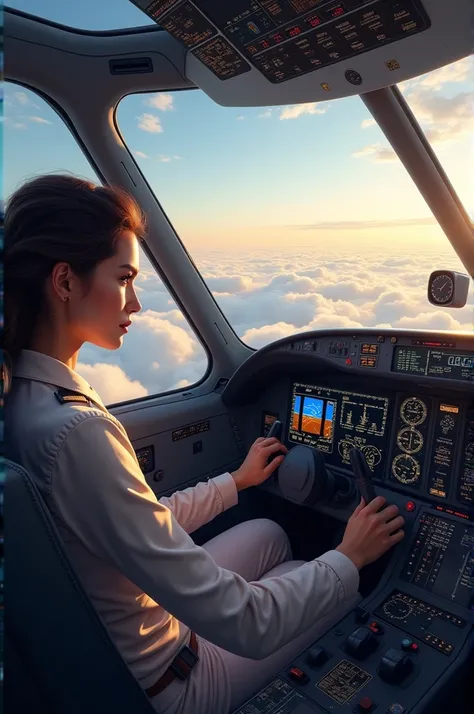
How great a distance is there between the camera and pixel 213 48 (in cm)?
137

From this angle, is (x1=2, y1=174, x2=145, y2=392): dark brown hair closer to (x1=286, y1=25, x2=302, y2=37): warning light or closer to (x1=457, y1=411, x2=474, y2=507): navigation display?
(x1=286, y1=25, x2=302, y2=37): warning light

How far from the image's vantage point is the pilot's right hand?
123cm

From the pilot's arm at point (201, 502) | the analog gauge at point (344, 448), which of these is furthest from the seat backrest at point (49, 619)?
the analog gauge at point (344, 448)

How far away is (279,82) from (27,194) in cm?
84

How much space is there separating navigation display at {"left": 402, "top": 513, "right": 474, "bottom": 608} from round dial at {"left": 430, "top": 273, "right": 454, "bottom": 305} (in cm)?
69

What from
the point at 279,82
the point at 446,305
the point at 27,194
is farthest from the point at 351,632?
the point at 279,82

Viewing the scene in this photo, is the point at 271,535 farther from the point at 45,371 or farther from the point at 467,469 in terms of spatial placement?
the point at 45,371

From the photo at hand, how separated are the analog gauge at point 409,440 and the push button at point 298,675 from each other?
90 cm

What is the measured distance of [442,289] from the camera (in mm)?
1571

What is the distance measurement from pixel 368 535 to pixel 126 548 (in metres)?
0.70

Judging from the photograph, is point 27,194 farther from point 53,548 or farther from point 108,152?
A: point 108,152

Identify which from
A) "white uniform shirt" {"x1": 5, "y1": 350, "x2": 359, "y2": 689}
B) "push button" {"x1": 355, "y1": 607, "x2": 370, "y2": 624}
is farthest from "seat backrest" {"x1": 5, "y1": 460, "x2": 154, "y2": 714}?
→ "push button" {"x1": 355, "y1": 607, "x2": 370, "y2": 624}

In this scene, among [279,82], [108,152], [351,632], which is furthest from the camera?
[108,152]

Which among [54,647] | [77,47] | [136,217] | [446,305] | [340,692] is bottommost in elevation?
[340,692]
